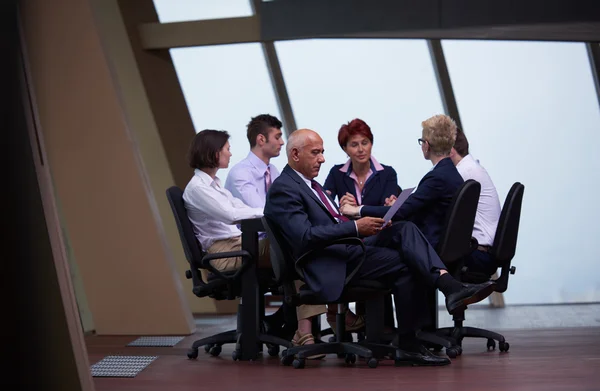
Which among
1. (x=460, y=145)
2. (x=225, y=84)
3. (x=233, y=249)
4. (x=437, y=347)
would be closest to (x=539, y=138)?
(x=225, y=84)

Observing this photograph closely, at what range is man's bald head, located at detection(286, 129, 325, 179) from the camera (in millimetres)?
4254

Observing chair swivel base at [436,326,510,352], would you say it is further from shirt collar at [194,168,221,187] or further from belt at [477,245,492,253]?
shirt collar at [194,168,221,187]

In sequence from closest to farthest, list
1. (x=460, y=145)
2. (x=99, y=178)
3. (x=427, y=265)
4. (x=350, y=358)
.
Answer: (x=427, y=265) < (x=350, y=358) < (x=460, y=145) < (x=99, y=178)

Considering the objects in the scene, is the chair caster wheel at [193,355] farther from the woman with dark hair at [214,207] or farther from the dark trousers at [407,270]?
the dark trousers at [407,270]

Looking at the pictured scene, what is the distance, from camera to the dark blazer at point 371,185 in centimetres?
530

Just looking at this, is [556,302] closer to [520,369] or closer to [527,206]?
[527,206]

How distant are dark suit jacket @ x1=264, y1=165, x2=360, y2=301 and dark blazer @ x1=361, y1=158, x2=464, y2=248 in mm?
632

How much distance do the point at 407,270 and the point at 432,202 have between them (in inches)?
25.7

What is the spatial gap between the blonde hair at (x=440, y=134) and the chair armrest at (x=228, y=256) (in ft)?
3.99

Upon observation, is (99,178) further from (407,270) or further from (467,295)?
(467,295)

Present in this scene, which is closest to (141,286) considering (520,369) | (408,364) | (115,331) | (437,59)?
(115,331)

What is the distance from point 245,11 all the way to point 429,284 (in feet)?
16.2

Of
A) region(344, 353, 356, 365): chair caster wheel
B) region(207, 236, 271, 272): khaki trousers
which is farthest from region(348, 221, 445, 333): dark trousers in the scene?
region(207, 236, 271, 272): khaki trousers

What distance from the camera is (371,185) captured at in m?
5.32
